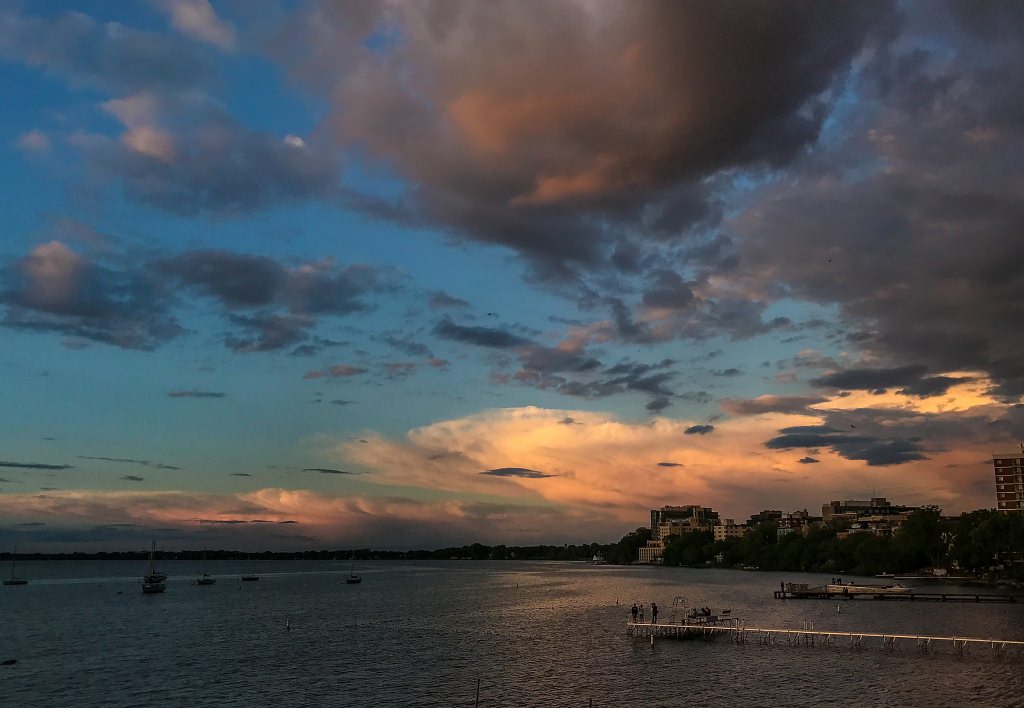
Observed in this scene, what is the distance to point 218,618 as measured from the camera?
129375 millimetres

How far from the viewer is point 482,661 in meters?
77.2

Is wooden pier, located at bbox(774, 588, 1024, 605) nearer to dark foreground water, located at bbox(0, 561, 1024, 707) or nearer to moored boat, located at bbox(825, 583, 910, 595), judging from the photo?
moored boat, located at bbox(825, 583, 910, 595)

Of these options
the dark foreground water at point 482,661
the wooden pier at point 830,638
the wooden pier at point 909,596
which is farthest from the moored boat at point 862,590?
the wooden pier at point 830,638

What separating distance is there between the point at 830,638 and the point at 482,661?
1474 inches

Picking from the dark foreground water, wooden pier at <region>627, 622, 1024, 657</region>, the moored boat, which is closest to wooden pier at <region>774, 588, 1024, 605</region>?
the moored boat

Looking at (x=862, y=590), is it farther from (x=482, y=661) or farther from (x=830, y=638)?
(x=482, y=661)

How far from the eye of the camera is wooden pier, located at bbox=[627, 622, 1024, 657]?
7600cm

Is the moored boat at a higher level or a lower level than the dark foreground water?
higher

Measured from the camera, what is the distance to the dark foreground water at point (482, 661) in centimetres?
6056

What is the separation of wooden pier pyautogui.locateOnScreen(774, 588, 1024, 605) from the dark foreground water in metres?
7.61

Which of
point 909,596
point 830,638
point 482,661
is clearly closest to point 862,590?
point 909,596

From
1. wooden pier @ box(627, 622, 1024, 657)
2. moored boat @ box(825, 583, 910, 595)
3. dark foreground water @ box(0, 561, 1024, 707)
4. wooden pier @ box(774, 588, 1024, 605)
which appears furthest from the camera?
moored boat @ box(825, 583, 910, 595)

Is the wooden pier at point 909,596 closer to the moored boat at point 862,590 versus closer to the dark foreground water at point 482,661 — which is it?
the moored boat at point 862,590

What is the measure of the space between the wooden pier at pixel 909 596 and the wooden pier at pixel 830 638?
4600cm
